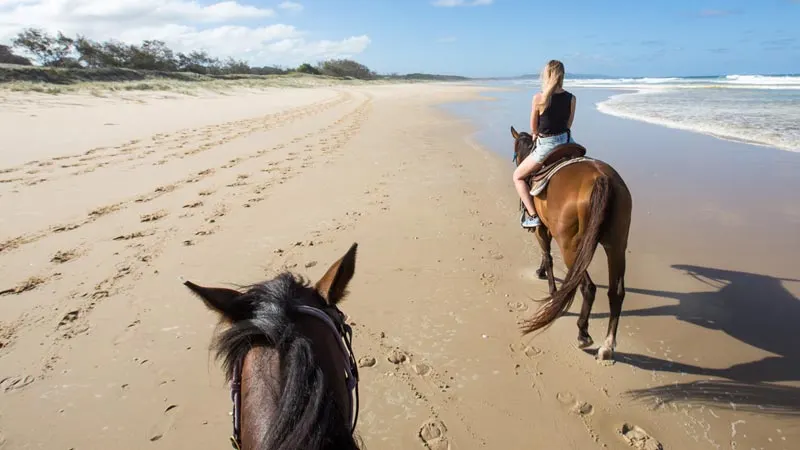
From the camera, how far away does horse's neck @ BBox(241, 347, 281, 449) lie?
117 cm

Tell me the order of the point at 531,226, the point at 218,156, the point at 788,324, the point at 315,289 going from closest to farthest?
the point at 315,289
the point at 788,324
the point at 531,226
the point at 218,156

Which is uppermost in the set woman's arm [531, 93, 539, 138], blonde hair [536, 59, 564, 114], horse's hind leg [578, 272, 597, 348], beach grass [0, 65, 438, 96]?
beach grass [0, 65, 438, 96]

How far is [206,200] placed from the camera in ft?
22.2

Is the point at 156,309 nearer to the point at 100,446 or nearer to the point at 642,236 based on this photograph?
the point at 100,446

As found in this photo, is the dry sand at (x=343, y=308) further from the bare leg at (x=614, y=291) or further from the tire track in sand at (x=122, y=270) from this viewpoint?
the bare leg at (x=614, y=291)

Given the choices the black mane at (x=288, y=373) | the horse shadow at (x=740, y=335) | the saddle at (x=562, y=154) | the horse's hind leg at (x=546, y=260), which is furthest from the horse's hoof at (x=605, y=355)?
the black mane at (x=288, y=373)

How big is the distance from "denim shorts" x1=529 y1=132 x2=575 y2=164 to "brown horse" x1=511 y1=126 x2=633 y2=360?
44 cm

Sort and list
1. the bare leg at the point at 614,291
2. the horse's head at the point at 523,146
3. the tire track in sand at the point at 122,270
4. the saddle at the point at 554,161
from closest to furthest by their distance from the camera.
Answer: the bare leg at the point at 614,291
the tire track in sand at the point at 122,270
the saddle at the point at 554,161
the horse's head at the point at 523,146

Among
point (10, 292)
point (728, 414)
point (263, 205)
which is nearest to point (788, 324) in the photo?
point (728, 414)

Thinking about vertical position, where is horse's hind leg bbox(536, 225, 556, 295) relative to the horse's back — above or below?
below

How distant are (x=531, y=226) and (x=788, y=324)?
7.97 feet

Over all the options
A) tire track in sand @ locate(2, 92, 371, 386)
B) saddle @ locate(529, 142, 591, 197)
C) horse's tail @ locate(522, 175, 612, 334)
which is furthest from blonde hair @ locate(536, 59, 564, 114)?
tire track in sand @ locate(2, 92, 371, 386)

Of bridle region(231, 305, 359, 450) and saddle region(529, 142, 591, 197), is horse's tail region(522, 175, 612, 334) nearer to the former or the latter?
saddle region(529, 142, 591, 197)

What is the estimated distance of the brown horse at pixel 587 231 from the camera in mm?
3252
